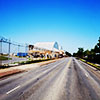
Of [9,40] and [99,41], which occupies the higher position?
[99,41]

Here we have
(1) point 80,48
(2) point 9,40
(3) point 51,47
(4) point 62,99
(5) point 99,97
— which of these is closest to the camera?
(4) point 62,99

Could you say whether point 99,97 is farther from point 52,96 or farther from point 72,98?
point 52,96

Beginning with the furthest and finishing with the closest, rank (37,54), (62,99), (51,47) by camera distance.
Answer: (51,47) → (37,54) → (62,99)

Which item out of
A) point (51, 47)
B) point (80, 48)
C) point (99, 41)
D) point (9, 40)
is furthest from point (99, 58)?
point (80, 48)

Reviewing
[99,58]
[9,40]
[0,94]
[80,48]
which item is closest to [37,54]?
[99,58]

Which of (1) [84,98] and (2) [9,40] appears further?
(2) [9,40]

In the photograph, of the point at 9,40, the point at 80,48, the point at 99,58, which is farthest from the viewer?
the point at 80,48

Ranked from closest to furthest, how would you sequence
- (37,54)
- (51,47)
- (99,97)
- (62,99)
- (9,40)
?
(62,99) < (99,97) < (9,40) < (37,54) < (51,47)

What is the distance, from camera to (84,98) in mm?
5391

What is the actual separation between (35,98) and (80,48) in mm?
108423

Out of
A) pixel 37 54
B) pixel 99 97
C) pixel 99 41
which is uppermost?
pixel 99 41

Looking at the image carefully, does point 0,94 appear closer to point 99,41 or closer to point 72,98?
point 72,98

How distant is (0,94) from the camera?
575 centimetres

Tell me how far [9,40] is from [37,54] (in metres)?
41.1
